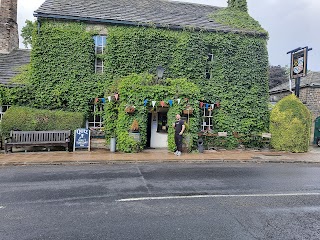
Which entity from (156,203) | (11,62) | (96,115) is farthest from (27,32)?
(156,203)

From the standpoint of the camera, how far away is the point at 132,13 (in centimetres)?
1528

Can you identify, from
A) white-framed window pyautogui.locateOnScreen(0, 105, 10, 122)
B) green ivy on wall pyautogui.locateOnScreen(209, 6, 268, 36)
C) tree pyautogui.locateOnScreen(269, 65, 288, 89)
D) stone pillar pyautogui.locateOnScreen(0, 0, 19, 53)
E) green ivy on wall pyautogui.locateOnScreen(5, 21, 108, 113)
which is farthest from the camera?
tree pyautogui.locateOnScreen(269, 65, 288, 89)

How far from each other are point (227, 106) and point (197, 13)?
6942 millimetres

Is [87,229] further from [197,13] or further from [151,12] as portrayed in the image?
[197,13]

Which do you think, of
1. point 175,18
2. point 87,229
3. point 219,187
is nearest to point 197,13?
point 175,18

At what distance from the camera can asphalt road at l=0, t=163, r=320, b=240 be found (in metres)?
4.38

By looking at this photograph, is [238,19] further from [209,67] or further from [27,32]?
[27,32]

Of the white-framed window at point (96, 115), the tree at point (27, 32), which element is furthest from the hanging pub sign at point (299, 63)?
the tree at point (27, 32)

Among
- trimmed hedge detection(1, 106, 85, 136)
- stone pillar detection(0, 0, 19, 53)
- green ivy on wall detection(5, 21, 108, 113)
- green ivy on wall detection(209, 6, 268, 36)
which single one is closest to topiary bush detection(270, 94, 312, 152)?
green ivy on wall detection(209, 6, 268, 36)

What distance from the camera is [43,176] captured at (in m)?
→ 7.98

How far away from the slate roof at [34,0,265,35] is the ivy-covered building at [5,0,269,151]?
6 cm

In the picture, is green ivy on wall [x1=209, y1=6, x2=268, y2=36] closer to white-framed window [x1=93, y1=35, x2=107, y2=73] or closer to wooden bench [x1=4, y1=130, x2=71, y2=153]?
white-framed window [x1=93, y1=35, x2=107, y2=73]

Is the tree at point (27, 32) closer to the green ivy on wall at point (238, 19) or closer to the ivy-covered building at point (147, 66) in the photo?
the ivy-covered building at point (147, 66)

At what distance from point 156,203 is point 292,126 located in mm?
10925
